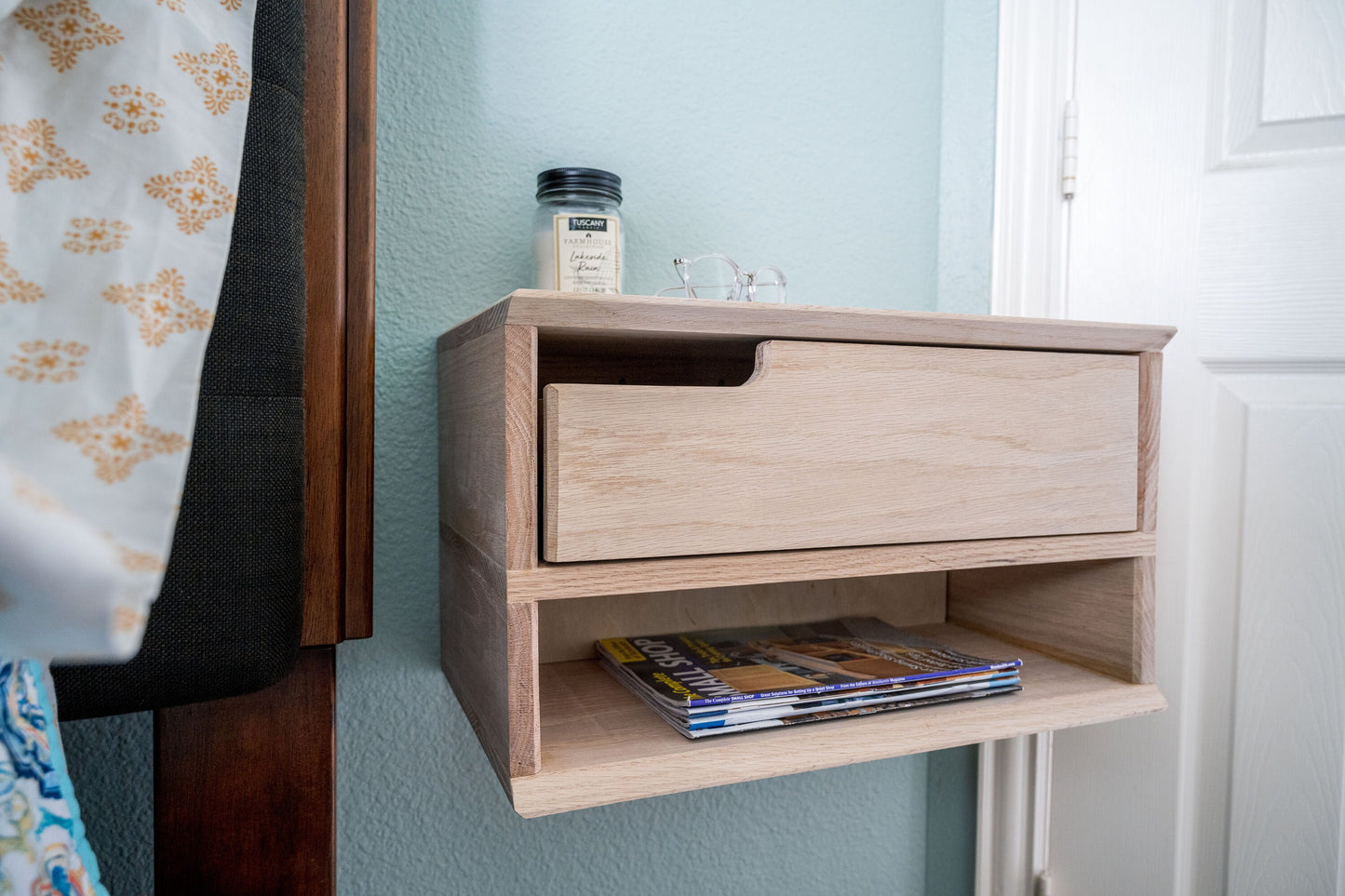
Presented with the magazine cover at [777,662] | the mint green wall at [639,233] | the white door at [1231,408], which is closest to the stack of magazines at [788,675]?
the magazine cover at [777,662]

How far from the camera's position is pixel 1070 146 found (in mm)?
947

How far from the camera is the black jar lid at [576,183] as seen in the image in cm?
72

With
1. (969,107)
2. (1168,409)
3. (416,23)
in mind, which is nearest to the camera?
(416,23)

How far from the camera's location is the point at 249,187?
1.59 feet

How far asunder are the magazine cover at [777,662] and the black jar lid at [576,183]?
44cm

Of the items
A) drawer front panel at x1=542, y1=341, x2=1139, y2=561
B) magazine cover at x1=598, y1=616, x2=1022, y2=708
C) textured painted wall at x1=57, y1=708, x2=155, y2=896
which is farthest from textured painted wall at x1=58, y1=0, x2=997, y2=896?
drawer front panel at x1=542, y1=341, x2=1139, y2=561

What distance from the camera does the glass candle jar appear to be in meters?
0.72

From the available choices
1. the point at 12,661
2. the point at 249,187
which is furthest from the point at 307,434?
the point at 12,661

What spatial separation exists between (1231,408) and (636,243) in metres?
0.67

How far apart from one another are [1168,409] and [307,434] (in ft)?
2.91

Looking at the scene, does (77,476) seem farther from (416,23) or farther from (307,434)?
(416,23)

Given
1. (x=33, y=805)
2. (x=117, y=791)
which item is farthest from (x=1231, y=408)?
(x=117, y=791)

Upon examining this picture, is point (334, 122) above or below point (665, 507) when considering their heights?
above

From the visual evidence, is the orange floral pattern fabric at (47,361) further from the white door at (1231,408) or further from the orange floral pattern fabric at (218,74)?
the white door at (1231,408)
